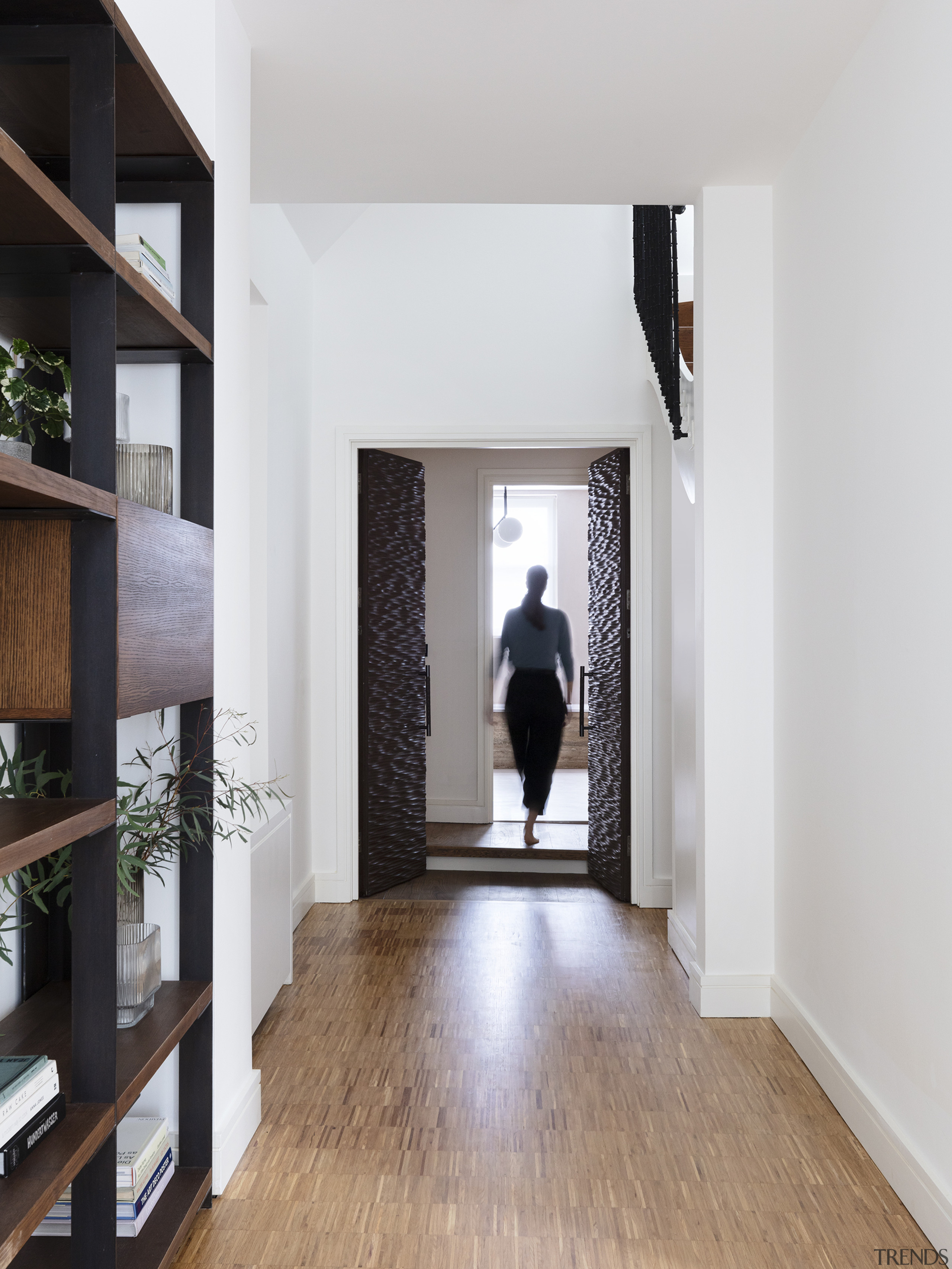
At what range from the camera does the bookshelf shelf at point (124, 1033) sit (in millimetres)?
1440

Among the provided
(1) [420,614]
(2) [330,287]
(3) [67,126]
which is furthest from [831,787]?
(2) [330,287]

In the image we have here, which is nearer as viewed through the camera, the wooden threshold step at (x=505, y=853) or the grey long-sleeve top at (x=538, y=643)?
the wooden threshold step at (x=505, y=853)

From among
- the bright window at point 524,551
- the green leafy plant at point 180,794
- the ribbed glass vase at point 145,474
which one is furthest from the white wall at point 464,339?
the bright window at point 524,551

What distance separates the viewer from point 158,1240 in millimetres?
1610

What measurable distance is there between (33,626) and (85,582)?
101mm

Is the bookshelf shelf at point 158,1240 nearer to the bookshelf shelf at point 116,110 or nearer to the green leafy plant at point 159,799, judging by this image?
the green leafy plant at point 159,799

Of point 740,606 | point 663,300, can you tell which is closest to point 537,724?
point 740,606

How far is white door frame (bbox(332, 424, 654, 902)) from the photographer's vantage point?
4.07 metres

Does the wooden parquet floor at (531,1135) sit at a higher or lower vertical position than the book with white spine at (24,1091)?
lower

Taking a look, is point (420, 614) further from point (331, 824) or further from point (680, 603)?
point (680, 603)

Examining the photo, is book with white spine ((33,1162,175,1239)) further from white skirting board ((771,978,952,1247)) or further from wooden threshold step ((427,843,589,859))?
wooden threshold step ((427,843,589,859))

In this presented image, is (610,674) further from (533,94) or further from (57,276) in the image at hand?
(57,276)

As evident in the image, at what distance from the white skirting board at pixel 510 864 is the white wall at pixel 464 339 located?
96 centimetres

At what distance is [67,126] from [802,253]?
1.93m
